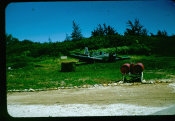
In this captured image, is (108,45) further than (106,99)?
Answer: Yes

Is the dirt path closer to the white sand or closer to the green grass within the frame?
the white sand

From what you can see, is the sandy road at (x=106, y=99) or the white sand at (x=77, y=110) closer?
the white sand at (x=77, y=110)

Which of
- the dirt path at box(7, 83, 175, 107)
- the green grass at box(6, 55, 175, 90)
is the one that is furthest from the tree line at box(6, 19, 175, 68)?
the dirt path at box(7, 83, 175, 107)

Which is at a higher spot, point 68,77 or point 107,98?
point 68,77

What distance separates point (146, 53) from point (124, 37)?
434 centimetres

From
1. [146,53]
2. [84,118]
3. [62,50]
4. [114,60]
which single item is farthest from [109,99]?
[62,50]

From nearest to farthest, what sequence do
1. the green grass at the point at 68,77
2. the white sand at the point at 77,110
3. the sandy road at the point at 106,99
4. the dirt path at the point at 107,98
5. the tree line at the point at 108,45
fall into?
the white sand at the point at 77,110, the sandy road at the point at 106,99, the dirt path at the point at 107,98, the green grass at the point at 68,77, the tree line at the point at 108,45

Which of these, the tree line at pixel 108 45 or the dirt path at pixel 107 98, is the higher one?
the tree line at pixel 108 45

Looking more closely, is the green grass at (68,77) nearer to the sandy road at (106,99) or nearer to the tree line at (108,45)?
the sandy road at (106,99)

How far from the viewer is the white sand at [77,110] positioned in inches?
195

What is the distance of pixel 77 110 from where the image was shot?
531 cm

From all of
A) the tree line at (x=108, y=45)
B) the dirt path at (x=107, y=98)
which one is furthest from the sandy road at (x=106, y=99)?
the tree line at (x=108, y=45)

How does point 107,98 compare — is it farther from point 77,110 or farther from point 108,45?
point 108,45

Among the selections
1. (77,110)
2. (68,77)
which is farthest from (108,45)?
(77,110)
